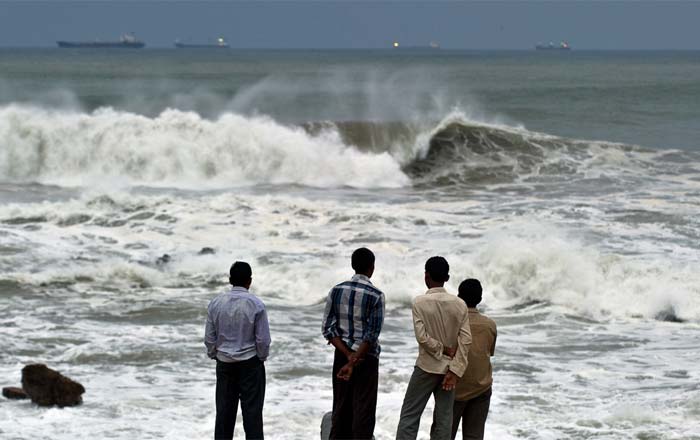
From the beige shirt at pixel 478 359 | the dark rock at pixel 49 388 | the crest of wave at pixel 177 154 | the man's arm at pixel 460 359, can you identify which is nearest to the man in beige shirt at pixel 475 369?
the beige shirt at pixel 478 359

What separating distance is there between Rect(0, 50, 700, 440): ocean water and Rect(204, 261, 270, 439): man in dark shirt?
2.53 metres

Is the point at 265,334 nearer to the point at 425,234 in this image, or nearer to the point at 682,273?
the point at 682,273

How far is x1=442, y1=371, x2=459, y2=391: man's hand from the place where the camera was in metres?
6.03

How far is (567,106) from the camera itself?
2189 inches

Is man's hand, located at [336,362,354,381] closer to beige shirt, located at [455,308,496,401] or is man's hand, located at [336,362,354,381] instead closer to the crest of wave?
beige shirt, located at [455,308,496,401]

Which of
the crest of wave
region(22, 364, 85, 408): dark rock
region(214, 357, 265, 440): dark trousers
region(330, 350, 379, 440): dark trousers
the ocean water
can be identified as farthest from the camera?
the crest of wave

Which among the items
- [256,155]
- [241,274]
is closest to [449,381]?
[241,274]

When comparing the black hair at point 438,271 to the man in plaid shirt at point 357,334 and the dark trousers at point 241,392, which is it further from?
the dark trousers at point 241,392

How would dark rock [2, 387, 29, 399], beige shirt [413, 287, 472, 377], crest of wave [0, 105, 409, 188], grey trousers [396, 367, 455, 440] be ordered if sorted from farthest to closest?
crest of wave [0, 105, 409, 188] < dark rock [2, 387, 29, 399] < grey trousers [396, 367, 455, 440] < beige shirt [413, 287, 472, 377]

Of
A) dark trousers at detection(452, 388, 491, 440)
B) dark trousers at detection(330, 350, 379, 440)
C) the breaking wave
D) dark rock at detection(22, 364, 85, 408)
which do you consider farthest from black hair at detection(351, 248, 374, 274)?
the breaking wave

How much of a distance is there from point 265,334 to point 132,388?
4.24 metres

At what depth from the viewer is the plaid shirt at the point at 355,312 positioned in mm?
6090

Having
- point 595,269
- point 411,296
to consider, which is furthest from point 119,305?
point 595,269

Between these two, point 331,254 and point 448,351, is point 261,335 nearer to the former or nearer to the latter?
point 448,351
